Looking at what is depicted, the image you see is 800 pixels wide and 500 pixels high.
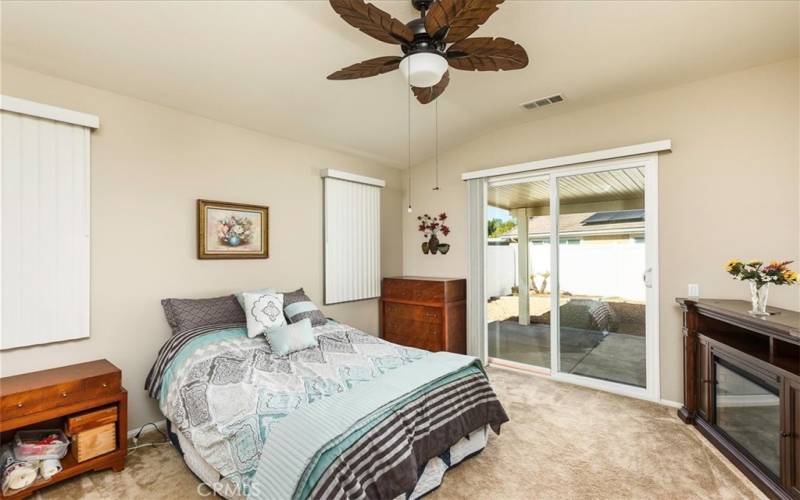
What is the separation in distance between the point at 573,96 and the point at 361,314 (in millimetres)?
3260

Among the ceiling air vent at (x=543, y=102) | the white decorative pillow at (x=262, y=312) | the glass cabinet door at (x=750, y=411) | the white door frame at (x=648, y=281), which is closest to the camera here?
the glass cabinet door at (x=750, y=411)

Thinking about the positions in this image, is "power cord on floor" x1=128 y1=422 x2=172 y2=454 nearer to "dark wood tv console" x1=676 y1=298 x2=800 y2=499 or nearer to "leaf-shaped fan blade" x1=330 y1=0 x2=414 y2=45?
"leaf-shaped fan blade" x1=330 y1=0 x2=414 y2=45

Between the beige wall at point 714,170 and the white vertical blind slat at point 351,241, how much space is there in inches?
92.8

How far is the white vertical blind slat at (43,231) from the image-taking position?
232 centimetres

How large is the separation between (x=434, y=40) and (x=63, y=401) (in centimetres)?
288

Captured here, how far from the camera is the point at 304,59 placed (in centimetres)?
270

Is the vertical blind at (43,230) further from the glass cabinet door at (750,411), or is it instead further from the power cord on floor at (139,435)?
the glass cabinet door at (750,411)

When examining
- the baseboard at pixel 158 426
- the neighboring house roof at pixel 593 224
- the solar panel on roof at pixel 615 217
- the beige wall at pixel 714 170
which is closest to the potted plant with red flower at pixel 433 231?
the neighboring house roof at pixel 593 224

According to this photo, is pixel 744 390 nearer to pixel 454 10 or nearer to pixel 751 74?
pixel 751 74

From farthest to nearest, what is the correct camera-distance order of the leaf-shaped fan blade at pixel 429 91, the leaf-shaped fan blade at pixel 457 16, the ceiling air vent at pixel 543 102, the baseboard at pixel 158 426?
the ceiling air vent at pixel 543 102, the baseboard at pixel 158 426, the leaf-shaped fan blade at pixel 429 91, the leaf-shaped fan blade at pixel 457 16

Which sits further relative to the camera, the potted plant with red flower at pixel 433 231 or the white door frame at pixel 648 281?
the potted plant with red flower at pixel 433 231

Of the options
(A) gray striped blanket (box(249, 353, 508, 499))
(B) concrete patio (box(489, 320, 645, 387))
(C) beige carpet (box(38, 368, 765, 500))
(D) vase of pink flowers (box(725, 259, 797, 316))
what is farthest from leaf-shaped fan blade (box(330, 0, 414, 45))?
(B) concrete patio (box(489, 320, 645, 387))

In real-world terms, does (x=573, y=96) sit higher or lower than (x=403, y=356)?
higher

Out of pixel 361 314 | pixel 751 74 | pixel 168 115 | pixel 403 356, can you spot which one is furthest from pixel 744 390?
pixel 168 115
